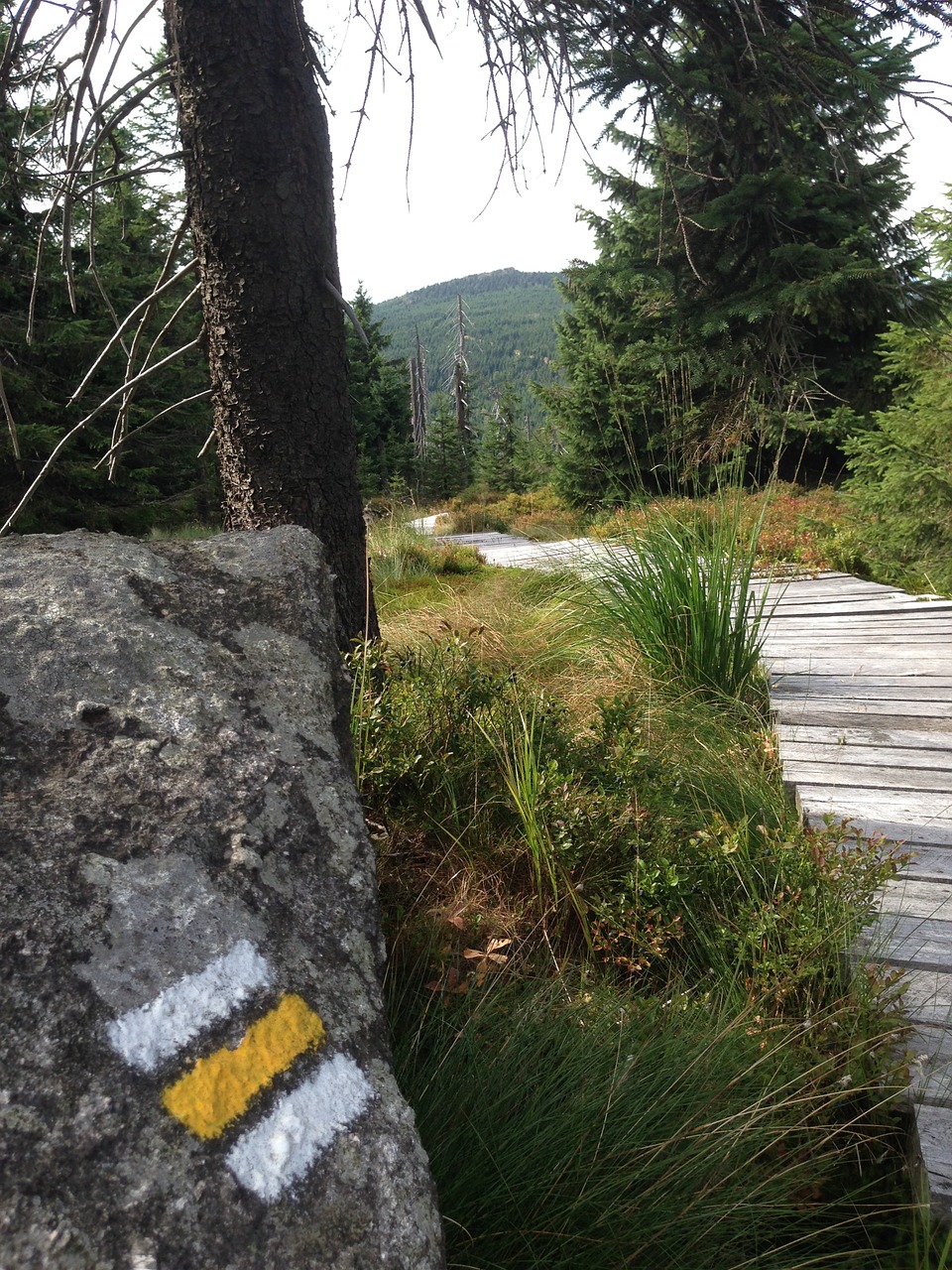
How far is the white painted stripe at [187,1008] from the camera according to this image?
830mm

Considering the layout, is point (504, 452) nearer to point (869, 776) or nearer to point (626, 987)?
point (869, 776)

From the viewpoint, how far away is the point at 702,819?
2607 millimetres

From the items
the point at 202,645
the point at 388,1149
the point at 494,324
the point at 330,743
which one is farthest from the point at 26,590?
the point at 494,324

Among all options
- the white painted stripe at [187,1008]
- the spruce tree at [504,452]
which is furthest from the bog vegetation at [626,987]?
the spruce tree at [504,452]

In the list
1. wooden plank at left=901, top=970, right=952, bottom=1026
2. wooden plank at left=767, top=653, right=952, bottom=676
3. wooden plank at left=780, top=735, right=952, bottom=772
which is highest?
wooden plank at left=767, top=653, right=952, bottom=676

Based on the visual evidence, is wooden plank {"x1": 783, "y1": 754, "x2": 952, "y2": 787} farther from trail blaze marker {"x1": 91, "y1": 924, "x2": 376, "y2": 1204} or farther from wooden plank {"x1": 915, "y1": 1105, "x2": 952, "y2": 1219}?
trail blaze marker {"x1": 91, "y1": 924, "x2": 376, "y2": 1204}

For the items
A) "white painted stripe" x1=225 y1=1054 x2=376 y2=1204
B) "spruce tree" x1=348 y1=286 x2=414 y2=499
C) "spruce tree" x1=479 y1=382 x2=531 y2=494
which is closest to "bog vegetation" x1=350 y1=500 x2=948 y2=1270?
"white painted stripe" x1=225 y1=1054 x2=376 y2=1204

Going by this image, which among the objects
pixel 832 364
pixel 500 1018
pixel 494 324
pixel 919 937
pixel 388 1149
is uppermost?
pixel 494 324

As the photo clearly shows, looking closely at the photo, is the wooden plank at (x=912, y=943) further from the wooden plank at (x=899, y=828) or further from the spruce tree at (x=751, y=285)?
the spruce tree at (x=751, y=285)

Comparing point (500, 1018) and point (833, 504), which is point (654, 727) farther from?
point (833, 504)

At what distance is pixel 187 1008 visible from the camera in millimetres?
877

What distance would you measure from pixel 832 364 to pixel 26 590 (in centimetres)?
1306

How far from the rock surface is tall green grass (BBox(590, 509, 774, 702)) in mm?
2590

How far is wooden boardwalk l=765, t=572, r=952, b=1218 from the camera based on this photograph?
5.90 ft
